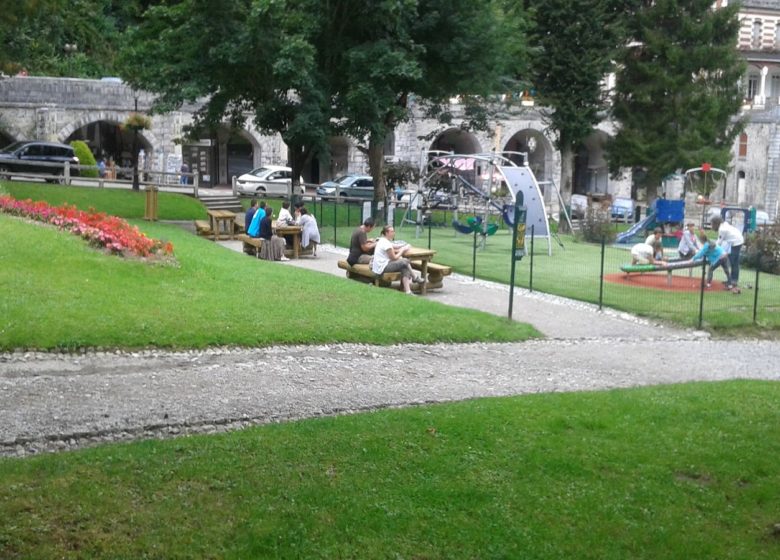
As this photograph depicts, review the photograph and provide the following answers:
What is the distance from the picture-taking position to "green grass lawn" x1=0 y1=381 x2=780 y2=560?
586 centimetres

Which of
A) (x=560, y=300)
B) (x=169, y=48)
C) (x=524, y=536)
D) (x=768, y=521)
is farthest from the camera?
(x=169, y=48)

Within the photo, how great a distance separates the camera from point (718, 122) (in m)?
49.7

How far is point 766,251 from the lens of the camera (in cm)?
2634

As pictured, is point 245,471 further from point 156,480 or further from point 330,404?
point 330,404

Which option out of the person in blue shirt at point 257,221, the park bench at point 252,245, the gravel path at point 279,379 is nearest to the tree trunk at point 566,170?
the park bench at point 252,245

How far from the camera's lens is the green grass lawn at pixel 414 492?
5859mm

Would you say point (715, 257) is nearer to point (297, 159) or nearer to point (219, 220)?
point (219, 220)

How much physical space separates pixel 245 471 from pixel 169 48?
28847 mm

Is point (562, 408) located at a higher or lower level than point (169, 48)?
lower

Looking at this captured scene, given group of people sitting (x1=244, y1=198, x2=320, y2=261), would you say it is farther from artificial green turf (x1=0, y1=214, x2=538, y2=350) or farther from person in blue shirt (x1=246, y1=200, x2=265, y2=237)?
artificial green turf (x1=0, y1=214, x2=538, y2=350)

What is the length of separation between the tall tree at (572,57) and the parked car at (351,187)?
9.39m

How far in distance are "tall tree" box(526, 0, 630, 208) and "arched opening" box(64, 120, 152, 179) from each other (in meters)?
22.4

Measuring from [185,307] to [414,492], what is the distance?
329 inches

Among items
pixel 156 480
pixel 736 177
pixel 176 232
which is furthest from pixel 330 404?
pixel 736 177
